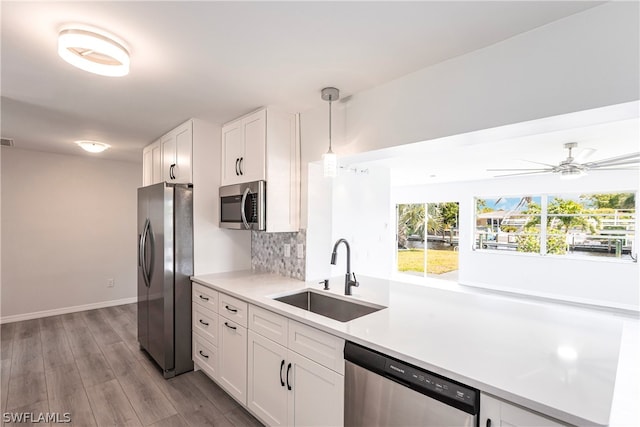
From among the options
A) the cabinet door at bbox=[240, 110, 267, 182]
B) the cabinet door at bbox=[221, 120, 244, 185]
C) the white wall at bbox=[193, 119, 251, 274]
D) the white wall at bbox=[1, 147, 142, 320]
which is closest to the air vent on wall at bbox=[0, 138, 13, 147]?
the white wall at bbox=[1, 147, 142, 320]

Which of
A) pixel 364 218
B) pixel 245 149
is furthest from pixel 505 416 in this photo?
pixel 364 218

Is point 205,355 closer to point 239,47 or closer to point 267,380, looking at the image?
point 267,380

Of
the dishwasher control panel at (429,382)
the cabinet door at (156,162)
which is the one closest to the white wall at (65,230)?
the cabinet door at (156,162)

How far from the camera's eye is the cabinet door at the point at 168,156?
10.5 ft

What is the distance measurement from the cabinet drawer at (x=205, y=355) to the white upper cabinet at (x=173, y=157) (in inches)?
58.4

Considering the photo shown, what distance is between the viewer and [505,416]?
1.03 m

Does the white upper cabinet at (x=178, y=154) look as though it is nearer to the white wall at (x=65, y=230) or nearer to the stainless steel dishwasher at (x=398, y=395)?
the white wall at (x=65, y=230)

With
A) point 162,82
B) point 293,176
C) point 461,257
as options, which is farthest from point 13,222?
point 461,257

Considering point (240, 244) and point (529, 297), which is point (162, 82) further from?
point (529, 297)

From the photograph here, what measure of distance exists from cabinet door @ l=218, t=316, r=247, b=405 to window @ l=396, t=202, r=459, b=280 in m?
6.30

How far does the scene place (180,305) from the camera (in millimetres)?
2775

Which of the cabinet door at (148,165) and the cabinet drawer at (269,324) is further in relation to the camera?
the cabinet door at (148,165)

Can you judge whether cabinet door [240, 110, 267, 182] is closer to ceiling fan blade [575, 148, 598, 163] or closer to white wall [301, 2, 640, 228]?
white wall [301, 2, 640, 228]

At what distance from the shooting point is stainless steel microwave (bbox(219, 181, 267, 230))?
2.49m
